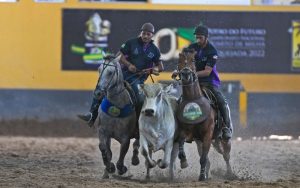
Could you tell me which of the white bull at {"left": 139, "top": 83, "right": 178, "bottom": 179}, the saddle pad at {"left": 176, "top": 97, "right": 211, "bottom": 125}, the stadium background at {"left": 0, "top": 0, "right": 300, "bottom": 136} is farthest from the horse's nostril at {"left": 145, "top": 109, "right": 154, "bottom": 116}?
the stadium background at {"left": 0, "top": 0, "right": 300, "bottom": 136}

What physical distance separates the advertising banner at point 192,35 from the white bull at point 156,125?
8406mm

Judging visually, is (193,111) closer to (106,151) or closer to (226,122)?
(226,122)

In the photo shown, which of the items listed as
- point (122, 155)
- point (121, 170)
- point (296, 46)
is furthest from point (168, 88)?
point (296, 46)

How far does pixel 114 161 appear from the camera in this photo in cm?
1388

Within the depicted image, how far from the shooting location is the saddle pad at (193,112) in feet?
34.9

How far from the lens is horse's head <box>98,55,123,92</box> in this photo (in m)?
10.5

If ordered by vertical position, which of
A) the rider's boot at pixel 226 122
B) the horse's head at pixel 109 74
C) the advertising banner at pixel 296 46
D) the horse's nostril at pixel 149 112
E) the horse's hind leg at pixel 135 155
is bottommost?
the horse's hind leg at pixel 135 155

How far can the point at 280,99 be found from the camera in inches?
755

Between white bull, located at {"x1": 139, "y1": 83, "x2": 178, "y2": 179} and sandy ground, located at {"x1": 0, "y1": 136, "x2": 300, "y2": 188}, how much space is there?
44 cm

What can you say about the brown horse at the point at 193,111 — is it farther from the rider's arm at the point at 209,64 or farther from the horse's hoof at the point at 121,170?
the horse's hoof at the point at 121,170

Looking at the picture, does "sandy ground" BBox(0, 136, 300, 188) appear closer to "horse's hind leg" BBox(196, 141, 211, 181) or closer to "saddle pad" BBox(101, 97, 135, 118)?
"horse's hind leg" BBox(196, 141, 211, 181)

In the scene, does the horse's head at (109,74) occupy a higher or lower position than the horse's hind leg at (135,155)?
higher

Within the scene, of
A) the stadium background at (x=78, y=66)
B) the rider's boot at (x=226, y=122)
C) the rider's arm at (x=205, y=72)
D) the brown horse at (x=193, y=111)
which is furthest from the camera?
the stadium background at (x=78, y=66)

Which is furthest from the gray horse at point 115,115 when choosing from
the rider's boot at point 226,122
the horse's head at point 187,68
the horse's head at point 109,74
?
the rider's boot at point 226,122
